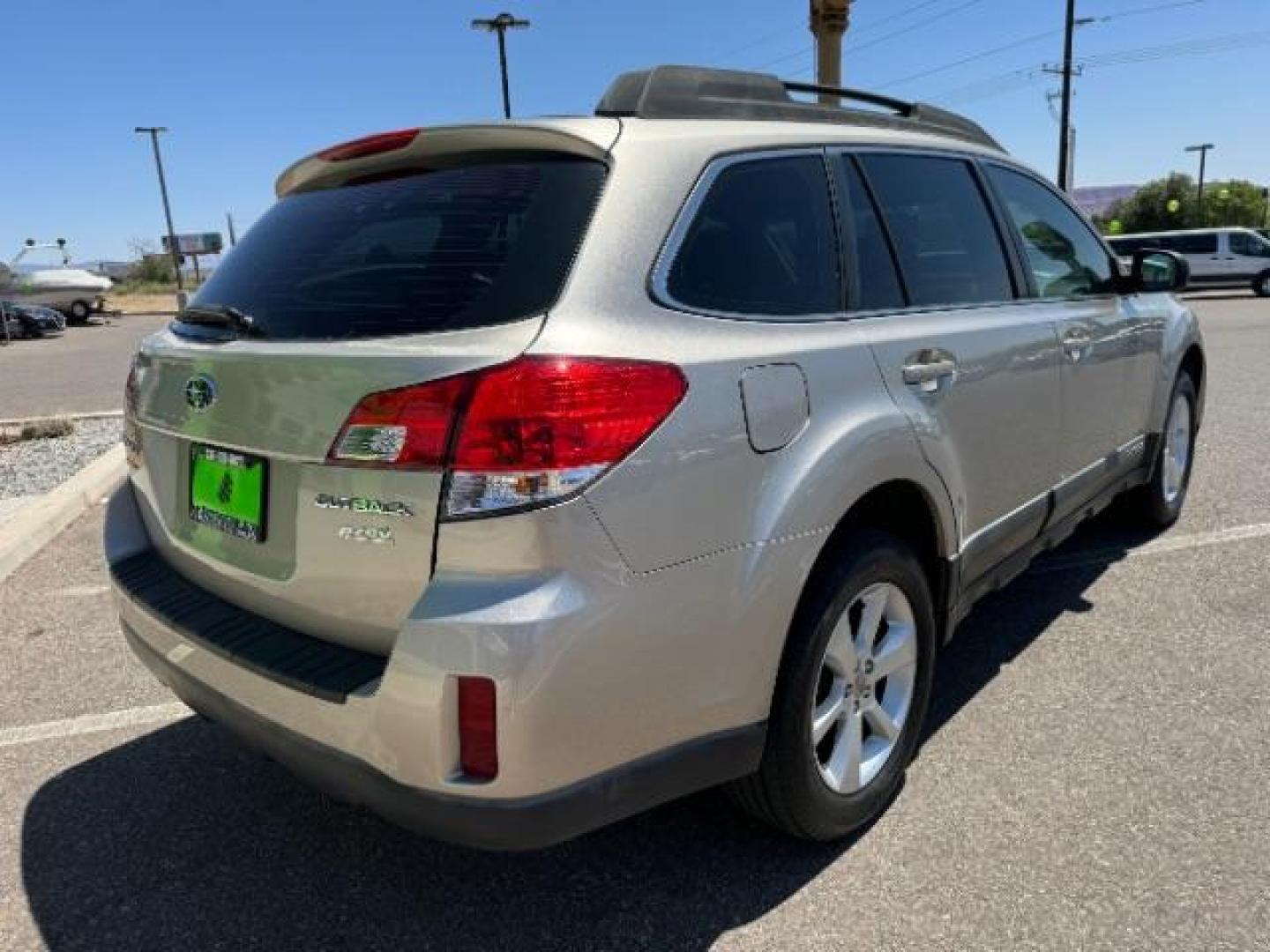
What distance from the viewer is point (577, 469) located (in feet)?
5.98

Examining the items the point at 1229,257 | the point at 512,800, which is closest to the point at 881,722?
the point at 512,800

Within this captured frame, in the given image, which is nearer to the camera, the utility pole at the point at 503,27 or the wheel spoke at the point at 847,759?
the wheel spoke at the point at 847,759

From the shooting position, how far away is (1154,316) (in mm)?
4449

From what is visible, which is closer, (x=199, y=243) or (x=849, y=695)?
(x=849, y=695)

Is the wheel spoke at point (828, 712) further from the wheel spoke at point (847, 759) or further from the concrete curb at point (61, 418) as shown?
the concrete curb at point (61, 418)

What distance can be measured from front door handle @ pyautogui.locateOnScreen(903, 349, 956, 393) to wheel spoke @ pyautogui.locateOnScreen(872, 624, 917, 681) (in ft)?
2.17

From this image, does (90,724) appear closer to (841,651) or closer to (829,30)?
(841,651)

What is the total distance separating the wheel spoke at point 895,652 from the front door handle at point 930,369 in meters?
0.66

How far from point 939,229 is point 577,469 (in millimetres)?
1832

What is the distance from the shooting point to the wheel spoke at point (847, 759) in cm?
250

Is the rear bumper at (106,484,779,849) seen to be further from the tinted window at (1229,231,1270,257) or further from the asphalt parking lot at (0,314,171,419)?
the tinted window at (1229,231,1270,257)

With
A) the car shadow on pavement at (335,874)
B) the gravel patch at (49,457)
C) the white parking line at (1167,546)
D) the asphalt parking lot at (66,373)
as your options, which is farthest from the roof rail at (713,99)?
the asphalt parking lot at (66,373)

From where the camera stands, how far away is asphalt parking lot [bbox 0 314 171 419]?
39.2 feet

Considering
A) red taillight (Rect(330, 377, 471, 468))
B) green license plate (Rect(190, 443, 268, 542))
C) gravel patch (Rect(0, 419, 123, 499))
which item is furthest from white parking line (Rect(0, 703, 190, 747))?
gravel patch (Rect(0, 419, 123, 499))
